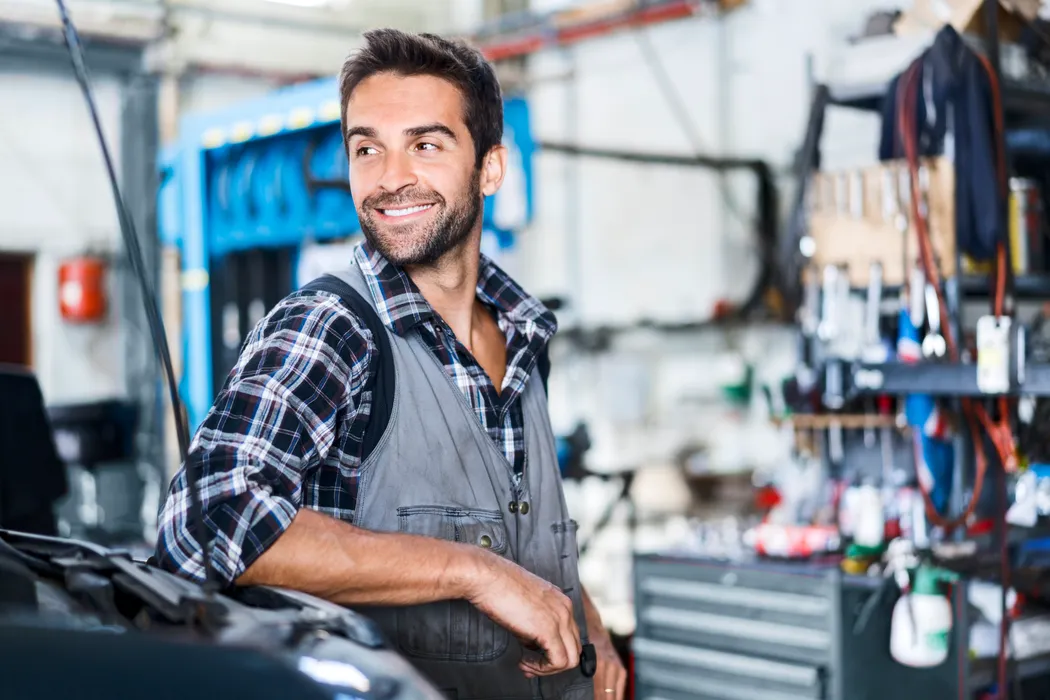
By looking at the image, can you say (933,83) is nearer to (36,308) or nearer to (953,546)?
(953,546)

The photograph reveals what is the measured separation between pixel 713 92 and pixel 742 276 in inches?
47.9

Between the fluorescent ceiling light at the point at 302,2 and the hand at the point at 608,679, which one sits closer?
the hand at the point at 608,679

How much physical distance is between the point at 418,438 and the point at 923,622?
5.77 feet

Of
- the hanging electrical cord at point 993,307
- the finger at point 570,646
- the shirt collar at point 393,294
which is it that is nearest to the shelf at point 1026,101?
the hanging electrical cord at point 993,307

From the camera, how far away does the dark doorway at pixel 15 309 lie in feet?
27.1

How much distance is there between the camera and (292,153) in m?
4.71

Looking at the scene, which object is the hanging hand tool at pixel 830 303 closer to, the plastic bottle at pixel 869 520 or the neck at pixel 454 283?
the plastic bottle at pixel 869 520

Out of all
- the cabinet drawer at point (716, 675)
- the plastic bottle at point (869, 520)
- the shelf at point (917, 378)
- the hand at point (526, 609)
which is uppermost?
the shelf at point (917, 378)

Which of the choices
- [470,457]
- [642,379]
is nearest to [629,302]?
[642,379]

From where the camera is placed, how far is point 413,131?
152 centimetres

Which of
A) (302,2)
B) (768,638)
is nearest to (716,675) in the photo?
(768,638)

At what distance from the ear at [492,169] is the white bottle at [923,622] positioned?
1636mm

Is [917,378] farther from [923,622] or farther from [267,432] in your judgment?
[267,432]

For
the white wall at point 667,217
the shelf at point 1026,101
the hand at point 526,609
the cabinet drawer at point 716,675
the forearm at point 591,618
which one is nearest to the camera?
the hand at point 526,609
